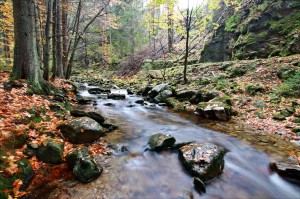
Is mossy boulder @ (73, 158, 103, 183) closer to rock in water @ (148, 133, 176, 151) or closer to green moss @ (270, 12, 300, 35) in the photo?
rock in water @ (148, 133, 176, 151)

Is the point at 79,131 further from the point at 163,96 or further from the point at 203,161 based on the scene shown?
the point at 163,96

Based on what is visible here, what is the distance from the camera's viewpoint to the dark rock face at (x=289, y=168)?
407cm

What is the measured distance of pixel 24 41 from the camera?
6.60m

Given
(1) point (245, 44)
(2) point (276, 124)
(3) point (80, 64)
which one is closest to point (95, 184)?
(2) point (276, 124)

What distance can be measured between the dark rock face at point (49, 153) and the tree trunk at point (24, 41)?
367 cm

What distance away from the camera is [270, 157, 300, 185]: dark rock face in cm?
407

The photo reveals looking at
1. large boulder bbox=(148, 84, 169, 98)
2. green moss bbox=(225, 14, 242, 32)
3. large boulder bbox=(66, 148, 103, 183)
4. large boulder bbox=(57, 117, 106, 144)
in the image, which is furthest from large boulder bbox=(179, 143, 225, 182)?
green moss bbox=(225, 14, 242, 32)

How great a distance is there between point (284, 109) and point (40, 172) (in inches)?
314

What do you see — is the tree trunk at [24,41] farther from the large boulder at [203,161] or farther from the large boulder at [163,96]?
the large boulder at [163,96]

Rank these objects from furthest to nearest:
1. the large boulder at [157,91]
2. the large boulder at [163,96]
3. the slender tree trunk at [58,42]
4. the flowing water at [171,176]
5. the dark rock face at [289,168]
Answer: the large boulder at [157,91] < the slender tree trunk at [58,42] < the large boulder at [163,96] < the dark rock face at [289,168] < the flowing water at [171,176]

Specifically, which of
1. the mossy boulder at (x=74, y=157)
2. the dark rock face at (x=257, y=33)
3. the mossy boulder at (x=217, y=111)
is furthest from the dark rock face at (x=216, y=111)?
→ the dark rock face at (x=257, y=33)

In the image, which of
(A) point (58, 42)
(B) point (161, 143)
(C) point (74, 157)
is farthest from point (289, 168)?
(A) point (58, 42)

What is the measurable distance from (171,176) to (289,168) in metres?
2.56

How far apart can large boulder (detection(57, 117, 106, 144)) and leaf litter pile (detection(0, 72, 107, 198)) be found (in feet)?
0.56
